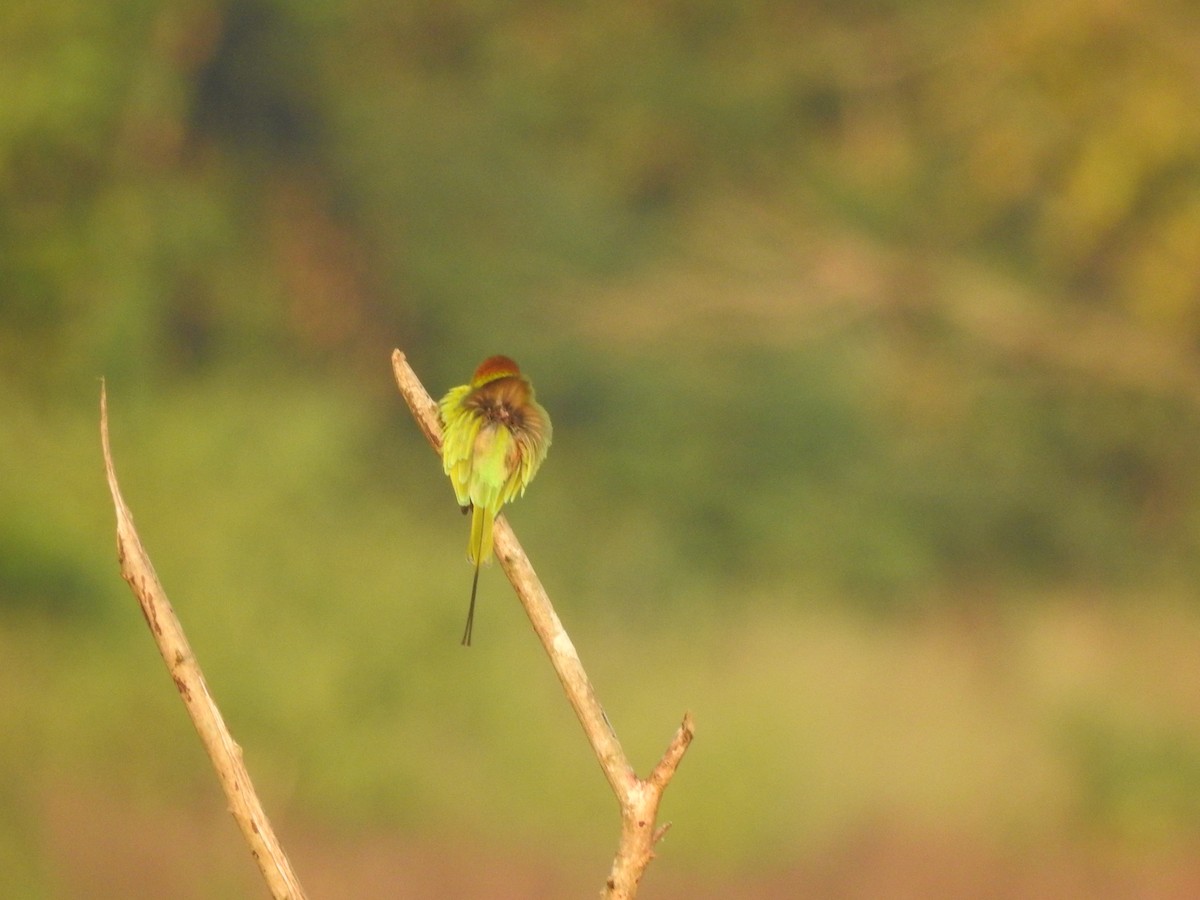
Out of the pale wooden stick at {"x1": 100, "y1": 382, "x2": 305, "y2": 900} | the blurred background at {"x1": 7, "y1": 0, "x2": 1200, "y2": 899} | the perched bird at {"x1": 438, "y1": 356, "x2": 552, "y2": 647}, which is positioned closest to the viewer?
the pale wooden stick at {"x1": 100, "y1": 382, "x2": 305, "y2": 900}

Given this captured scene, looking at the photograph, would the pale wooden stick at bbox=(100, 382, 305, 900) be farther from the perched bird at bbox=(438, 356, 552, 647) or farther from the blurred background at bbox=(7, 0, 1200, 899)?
the blurred background at bbox=(7, 0, 1200, 899)

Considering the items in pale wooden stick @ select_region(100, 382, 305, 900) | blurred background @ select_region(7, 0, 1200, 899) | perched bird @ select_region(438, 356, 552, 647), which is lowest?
pale wooden stick @ select_region(100, 382, 305, 900)

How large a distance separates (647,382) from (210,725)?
2.88 meters

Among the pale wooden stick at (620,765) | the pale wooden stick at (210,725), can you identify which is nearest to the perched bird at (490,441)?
the pale wooden stick at (620,765)

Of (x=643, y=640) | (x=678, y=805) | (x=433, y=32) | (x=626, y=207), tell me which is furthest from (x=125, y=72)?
(x=678, y=805)

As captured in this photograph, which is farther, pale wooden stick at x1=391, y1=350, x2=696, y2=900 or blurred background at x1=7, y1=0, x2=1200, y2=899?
blurred background at x1=7, y1=0, x2=1200, y2=899

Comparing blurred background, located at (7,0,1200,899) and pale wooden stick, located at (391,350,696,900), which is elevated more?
blurred background, located at (7,0,1200,899)

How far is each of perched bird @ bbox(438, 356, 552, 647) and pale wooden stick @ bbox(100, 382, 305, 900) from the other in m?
0.34

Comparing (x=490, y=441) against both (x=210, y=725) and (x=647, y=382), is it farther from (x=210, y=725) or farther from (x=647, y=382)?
(x=647, y=382)

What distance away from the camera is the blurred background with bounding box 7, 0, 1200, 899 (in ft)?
9.66

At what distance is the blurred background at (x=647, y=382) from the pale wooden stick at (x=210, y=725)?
2.01m

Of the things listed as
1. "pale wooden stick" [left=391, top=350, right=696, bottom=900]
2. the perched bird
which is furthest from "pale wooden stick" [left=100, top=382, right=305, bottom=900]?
the perched bird

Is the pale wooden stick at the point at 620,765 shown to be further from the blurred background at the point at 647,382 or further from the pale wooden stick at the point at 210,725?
the blurred background at the point at 647,382

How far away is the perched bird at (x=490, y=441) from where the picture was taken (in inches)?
45.0
